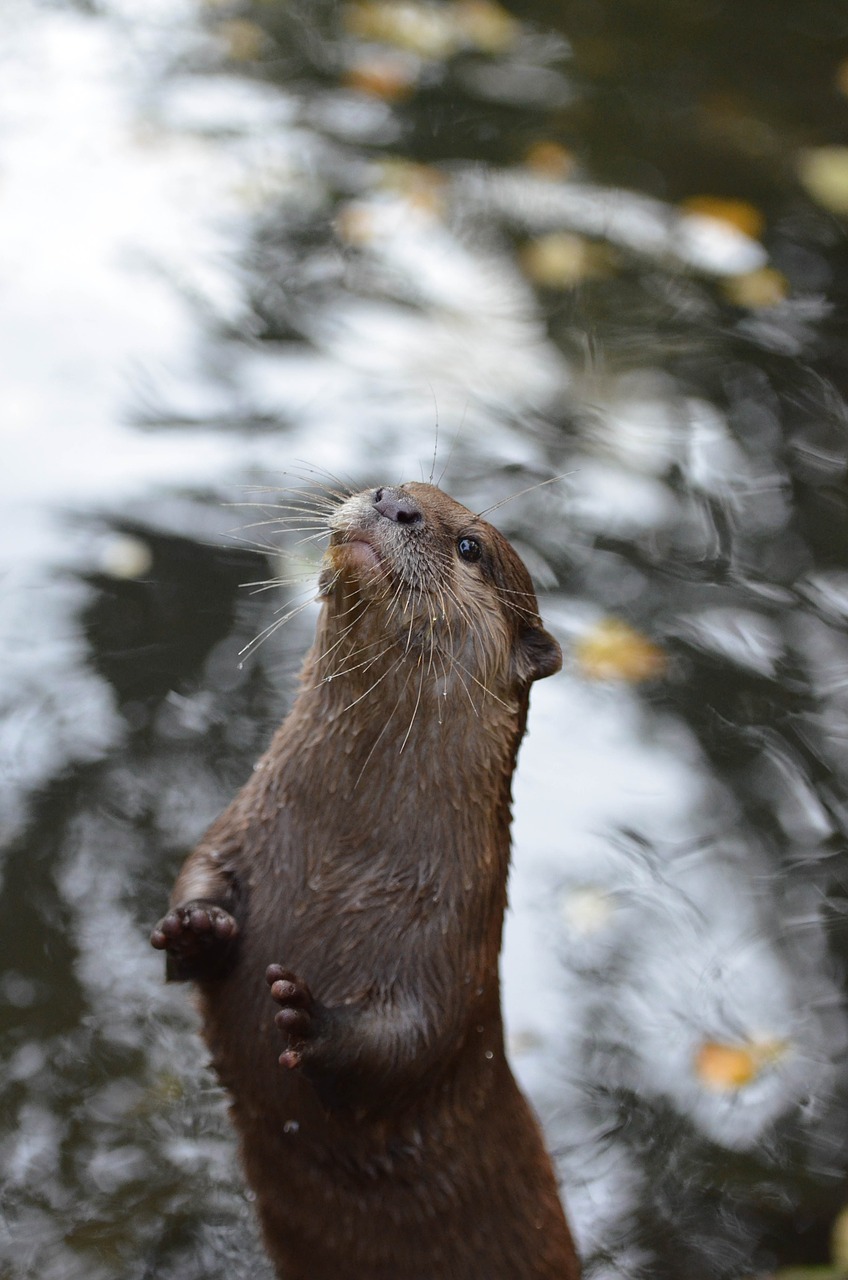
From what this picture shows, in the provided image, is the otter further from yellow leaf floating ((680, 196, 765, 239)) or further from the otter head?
yellow leaf floating ((680, 196, 765, 239))

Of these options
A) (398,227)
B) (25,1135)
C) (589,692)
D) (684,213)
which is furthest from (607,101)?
(25,1135)

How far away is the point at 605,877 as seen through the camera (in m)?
4.30

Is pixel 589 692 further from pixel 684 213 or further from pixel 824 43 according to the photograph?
pixel 824 43

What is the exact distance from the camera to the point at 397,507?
2904mm

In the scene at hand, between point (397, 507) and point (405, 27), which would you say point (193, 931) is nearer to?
point (397, 507)

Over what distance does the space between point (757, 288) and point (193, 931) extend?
4180 mm

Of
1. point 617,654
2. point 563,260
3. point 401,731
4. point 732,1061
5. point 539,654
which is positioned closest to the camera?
point 401,731

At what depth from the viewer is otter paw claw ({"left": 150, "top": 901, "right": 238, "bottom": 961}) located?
2861mm

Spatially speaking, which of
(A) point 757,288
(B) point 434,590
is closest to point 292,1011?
(B) point 434,590

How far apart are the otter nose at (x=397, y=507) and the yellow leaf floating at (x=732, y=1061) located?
1.73m

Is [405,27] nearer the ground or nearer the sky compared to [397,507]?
nearer the ground

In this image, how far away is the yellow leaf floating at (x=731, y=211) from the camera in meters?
6.59

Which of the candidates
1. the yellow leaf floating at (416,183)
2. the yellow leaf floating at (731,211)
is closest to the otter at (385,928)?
the yellow leaf floating at (416,183)

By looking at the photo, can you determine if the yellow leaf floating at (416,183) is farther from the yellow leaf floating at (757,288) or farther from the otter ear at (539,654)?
the otter ear at (539,654)
